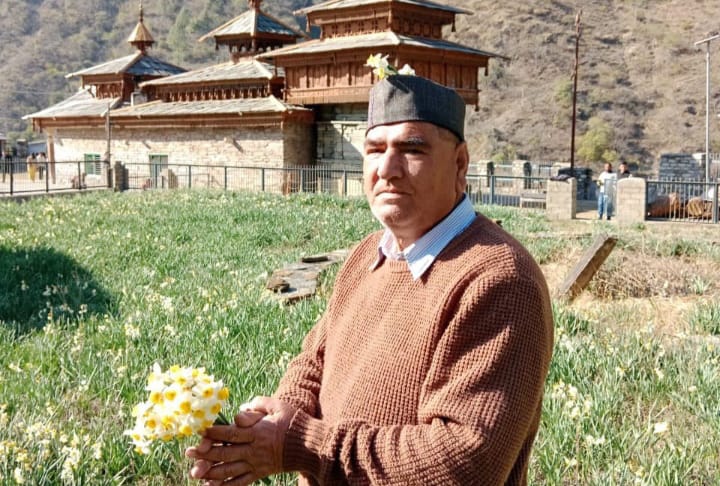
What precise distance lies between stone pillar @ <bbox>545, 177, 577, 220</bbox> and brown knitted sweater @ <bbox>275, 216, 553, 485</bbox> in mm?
19881

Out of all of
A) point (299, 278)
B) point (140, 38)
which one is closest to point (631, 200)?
point (299, 278)

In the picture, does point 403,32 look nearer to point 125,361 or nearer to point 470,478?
point 125,361

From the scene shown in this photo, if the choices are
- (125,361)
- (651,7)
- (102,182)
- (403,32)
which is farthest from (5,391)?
(651,7)

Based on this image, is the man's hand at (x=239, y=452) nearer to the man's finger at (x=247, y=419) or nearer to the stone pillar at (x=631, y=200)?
the man's finger at (x=247, y=419)

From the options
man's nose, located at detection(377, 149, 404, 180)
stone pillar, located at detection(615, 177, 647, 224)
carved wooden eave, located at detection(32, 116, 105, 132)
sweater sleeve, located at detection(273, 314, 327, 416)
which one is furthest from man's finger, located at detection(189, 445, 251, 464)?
carved wooden eave, located at detection(32, 116, 105, 132)

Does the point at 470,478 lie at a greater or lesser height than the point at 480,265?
lesser

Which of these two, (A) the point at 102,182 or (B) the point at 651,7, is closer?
(A) the point at 102,182

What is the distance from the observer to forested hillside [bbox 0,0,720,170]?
5566 centimetres

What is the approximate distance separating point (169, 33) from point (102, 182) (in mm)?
69415

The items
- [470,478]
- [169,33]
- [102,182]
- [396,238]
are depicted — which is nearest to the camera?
[470,478]

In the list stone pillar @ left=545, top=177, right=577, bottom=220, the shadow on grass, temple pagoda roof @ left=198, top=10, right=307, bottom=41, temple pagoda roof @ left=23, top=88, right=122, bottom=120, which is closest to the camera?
the shadow on grass

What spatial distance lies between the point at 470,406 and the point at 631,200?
1994 cm

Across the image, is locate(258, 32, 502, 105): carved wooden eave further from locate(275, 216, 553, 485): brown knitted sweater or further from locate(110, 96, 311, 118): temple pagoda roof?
locate(275, 216, 553, 485): brown knitted sweater

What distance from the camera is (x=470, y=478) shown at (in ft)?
6.58
